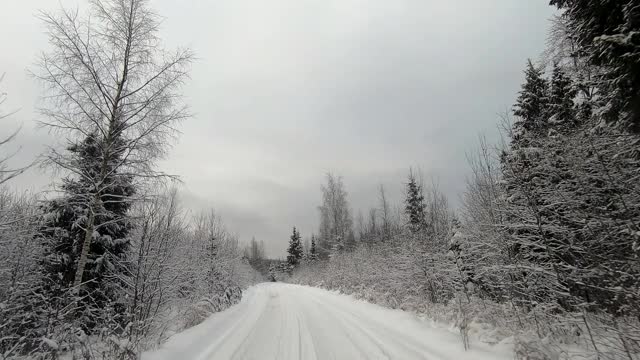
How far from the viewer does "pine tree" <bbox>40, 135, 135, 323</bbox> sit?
30.9ft

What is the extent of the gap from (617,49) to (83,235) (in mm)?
13320

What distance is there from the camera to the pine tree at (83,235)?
30.9 ft

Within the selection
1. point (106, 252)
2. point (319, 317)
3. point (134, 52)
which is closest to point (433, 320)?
point (319, 317)

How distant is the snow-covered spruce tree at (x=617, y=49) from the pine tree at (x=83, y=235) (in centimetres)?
1034

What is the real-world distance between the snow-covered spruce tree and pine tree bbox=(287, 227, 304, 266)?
225 feet

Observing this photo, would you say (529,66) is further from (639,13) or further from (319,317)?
(319,317)

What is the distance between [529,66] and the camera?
54.3 ft

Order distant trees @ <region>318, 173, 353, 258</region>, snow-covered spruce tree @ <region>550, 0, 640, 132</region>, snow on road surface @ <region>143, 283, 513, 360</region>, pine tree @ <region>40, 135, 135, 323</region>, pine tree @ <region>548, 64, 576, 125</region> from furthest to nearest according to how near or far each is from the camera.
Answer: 1. distant trees @ <region>318, 173, 353, 258</region>
2. pine tree @ <region>548, 64, 576, 125</region>
3. pine tree @ <region>40, 135, 135, 323</region>
4. snow on road surface @ <region>143, 283, 513, 360</region>
5. snow-covered spruce tree @ <region>550, 0, 640, 132</region>

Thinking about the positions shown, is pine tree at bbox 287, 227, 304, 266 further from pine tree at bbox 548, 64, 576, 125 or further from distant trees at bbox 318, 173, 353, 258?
pine tree at bbox 548, 64, 576, 125

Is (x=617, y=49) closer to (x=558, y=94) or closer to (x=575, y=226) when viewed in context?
(x=575, y=226)

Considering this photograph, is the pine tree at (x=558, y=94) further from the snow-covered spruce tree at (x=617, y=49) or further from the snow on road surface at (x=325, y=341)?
the snow on road surface at (x=325, y=341)

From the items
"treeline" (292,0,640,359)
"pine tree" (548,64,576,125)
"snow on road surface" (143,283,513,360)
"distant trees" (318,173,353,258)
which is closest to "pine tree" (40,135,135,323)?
"snow on road surface" (143,283,513,360)

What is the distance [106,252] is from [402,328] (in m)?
9.38

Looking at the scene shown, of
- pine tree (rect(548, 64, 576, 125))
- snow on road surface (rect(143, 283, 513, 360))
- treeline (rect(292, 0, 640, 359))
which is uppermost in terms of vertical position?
pine tree (rect(548, 64, 576, 125))
